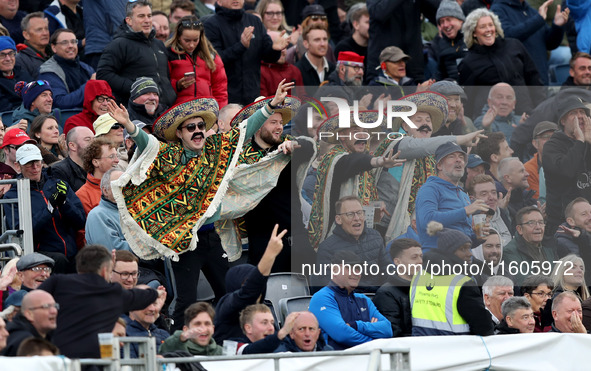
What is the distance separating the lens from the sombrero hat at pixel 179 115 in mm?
11320

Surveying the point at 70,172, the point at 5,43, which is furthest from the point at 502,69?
the point at 5,43

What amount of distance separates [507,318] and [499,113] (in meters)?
3.98

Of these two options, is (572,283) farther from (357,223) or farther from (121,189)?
(121,189)

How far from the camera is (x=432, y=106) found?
12.6 meters

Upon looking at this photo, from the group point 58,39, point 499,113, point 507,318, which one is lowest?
point 507,318

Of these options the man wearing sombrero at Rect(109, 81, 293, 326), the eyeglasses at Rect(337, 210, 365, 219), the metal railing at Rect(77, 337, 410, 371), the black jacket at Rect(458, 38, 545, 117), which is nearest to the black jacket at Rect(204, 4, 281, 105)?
the black jacket at Rect(458, 38, 545, 117)

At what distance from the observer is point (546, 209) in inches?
489

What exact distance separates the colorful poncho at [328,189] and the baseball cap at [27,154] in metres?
2.42

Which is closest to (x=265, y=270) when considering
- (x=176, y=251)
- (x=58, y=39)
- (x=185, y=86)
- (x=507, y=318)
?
(x=176, y=251)

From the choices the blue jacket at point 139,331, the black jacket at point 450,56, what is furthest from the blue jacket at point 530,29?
the blue jacket at point 139,331

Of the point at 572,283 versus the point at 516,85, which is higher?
the point at 516,85

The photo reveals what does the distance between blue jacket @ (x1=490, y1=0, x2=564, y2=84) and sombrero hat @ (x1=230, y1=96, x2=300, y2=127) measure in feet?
15.9

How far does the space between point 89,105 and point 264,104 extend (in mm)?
2167

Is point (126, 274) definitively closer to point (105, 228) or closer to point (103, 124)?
point (105, 228)
